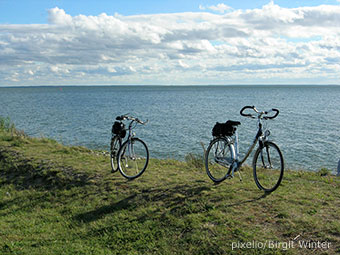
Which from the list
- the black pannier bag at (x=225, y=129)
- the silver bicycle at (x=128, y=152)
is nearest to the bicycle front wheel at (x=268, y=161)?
the black pannier bag at (x=225, y=129)

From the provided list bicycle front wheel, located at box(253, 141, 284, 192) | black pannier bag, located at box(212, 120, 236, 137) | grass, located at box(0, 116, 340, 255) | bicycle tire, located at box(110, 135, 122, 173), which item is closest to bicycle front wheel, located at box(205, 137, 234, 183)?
black pannier bag, located at box(212, 120, 236, 137)

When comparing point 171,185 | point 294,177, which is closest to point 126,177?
point 171,185

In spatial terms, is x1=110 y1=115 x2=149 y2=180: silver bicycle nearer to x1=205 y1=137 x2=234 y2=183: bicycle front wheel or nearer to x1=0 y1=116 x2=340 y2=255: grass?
x1=0 y1=116 x2=340 y2=255: grass

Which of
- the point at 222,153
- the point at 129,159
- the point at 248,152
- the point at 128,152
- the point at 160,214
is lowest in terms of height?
the point at 160,214

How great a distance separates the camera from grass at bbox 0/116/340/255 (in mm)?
5305

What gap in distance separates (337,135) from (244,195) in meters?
25.0

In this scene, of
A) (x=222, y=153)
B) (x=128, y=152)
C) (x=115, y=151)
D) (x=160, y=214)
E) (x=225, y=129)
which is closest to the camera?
(x=160, y=214)

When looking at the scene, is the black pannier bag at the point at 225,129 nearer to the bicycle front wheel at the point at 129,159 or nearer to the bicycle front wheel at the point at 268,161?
the bicycle front wheel at the point at 268,161

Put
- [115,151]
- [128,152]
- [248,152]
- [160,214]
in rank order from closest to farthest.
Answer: [160,214]
[248,152]
[128,152]
[115,151]

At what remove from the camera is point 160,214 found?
6.29 m

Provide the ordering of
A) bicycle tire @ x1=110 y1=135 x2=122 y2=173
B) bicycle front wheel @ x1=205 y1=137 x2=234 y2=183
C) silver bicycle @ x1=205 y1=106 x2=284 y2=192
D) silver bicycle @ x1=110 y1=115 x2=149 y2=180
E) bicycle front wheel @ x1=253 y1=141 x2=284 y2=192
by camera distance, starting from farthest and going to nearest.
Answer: bicycle tire @ x1=110 y1=135 x2=122 y2=173, silver bicycle @ x1=110 y1=115 x2=149 y2=180, bicycle front wheel @ x1=205 y1=137 x2=234 y2=183, silver bicycle @ x1=205 y1=106 x2=284 y2=192, bicycle front wheel @ x1=253 y1=141 x2=284 y2=192

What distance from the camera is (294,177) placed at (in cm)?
917

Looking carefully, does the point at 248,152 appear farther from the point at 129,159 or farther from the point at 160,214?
the point at 129,159

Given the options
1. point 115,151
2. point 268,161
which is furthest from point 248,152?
point 115,151
